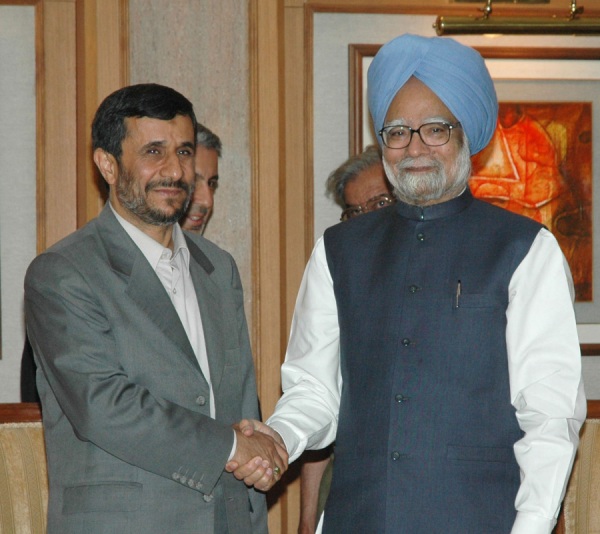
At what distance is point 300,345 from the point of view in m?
2.69

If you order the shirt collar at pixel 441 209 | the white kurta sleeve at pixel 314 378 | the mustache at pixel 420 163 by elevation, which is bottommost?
the white kurta sleeve at pixel 314 378

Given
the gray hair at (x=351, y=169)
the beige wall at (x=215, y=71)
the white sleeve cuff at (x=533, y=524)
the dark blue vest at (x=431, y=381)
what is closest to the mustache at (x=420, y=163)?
the dark blue vest at (x=431, y=381)

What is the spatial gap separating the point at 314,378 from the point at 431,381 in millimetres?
391

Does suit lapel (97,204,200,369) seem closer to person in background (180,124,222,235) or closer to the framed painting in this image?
person in background (180,124,222,235)

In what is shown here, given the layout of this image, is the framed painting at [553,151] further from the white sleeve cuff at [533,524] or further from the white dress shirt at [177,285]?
the white sleeve cuff at [533,524]

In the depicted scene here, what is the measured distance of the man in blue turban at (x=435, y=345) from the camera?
2.29 m

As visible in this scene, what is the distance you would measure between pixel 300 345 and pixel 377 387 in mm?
323

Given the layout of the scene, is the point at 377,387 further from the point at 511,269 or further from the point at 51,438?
the point at 51,438

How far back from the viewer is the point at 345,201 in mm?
3838

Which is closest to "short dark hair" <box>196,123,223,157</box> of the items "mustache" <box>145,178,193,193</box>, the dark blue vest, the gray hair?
the gray hair

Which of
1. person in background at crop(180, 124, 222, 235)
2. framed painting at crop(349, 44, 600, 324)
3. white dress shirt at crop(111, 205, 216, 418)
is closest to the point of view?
white dress shirt at crop(111, 205, 216, 418)

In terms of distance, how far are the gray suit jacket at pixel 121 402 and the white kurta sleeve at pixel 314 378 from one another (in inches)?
7.3

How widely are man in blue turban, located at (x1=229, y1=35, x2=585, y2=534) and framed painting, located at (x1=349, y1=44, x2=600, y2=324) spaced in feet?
Answer: 5.61

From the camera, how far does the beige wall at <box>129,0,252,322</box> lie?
→ 3.93 m
